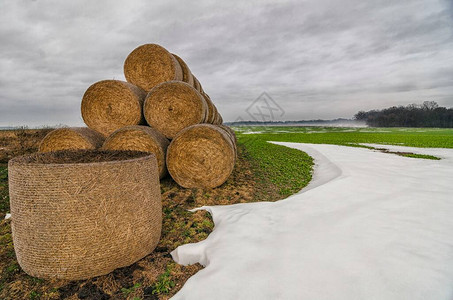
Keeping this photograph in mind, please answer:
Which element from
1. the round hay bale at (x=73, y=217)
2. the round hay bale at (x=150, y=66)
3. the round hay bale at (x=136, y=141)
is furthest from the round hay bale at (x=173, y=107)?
the round hay bale at (x=73, y=217)

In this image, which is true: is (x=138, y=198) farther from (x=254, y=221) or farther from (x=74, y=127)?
(x=74, y=127)

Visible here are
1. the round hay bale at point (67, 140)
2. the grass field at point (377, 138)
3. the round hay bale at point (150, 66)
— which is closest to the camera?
the round hay bale at point (67, 140)

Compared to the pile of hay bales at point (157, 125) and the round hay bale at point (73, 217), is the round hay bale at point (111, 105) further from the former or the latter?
the round hay bale at point (73, 217)

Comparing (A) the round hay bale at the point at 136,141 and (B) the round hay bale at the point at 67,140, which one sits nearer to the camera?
(A) the round hay bale at the point at 136,141

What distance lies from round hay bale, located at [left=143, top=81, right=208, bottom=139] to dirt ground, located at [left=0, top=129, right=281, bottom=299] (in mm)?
1821

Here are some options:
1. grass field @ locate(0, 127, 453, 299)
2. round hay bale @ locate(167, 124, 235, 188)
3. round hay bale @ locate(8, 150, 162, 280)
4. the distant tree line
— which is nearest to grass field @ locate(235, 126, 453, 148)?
grass field @ locate(0, 127, 453, 299)

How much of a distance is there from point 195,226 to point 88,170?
202cm

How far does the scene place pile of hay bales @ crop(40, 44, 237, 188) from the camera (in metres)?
6.13

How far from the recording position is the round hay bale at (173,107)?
22.1ft

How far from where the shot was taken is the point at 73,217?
2760 millimetres

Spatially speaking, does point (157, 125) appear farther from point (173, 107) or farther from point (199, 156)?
point (199, 156)

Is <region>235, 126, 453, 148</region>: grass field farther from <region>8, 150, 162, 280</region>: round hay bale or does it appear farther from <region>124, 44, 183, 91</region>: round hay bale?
<region>8, 150, 162, 280</region>: round hay bale

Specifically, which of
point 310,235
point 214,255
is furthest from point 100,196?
point 310,235

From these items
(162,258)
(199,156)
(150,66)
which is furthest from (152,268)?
(150,66)
